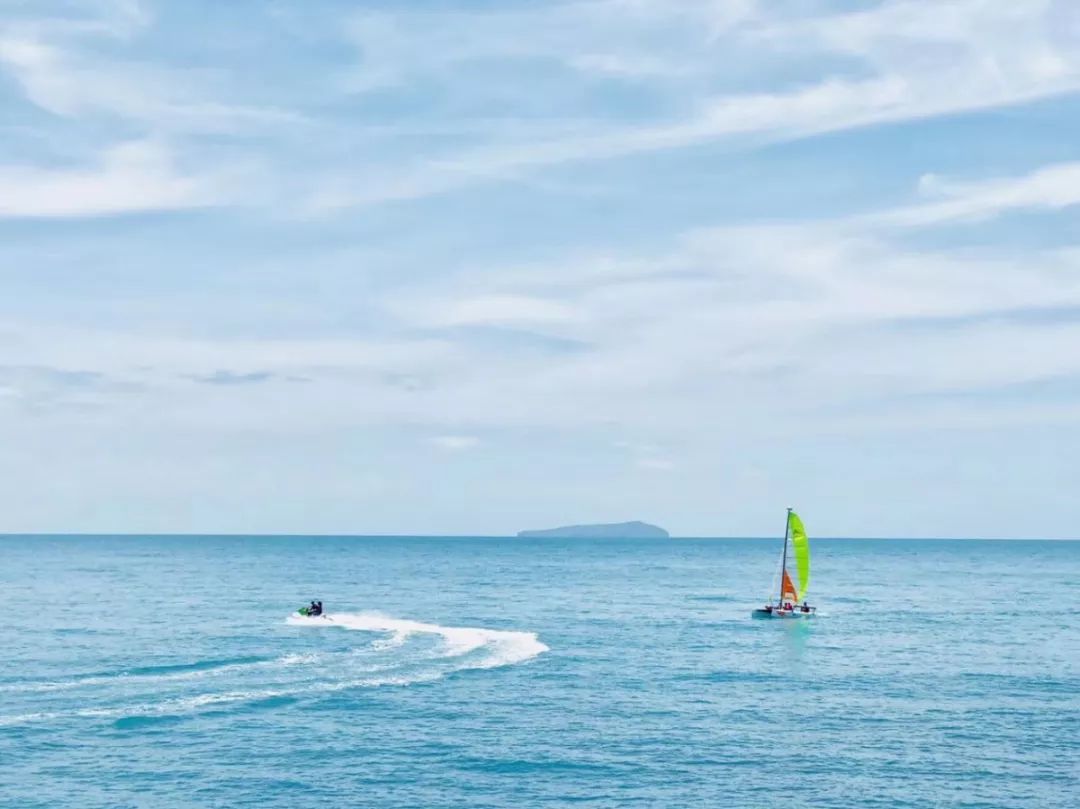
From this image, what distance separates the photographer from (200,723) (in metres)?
65.2

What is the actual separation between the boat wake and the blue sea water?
1.08ft

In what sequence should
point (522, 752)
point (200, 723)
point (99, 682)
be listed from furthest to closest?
1. point (99, 682)
2. point (200, 723)
3. point (522, 752)

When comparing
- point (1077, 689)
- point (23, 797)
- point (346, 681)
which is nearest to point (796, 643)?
point (1077, 689)

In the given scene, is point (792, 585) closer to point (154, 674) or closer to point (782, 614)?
point (782, 614)

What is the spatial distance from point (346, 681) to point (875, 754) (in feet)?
128

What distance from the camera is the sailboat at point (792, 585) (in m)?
128

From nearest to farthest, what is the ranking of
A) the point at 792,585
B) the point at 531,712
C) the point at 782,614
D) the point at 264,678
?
1. the point at 531,712
2. the point at 264,678
3. the point at 782,614
4. the point at 792,585

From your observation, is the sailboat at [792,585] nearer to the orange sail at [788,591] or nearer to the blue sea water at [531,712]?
the orange sail at [788,591]

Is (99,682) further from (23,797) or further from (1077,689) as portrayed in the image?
(1077,689)

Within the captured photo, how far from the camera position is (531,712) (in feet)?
230

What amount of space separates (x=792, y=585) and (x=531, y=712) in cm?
6946

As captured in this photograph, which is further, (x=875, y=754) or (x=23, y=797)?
(x=875, y=754)

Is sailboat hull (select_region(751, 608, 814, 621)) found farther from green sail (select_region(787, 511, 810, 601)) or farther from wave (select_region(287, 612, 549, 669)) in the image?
wave (select_region(287, 612, 549, 669))

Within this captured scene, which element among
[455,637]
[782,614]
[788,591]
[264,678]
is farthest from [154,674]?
[788,591]
